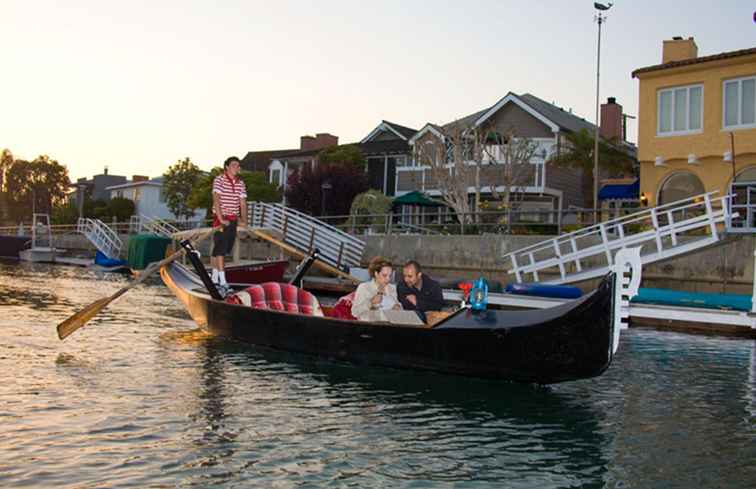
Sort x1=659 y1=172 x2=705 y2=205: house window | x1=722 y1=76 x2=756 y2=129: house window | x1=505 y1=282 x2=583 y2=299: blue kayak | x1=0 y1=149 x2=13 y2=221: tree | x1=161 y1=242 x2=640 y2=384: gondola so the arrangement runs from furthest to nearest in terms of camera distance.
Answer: x1=0 y1=149 x2=13 y2=221: tree → x1=659 y1=172 x2=705 y2=205: house window → x1=722 y1=76 x2=756 y2=129: house window → x1=505 y1=282 x2=583 y2=299: blue kayak → x1=161 y1=242 x2=640 y2=384: gondola

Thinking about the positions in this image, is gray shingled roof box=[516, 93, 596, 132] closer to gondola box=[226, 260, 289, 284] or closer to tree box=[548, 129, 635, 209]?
tree box=[548, 129, 635, 209]

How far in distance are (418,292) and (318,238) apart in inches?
773

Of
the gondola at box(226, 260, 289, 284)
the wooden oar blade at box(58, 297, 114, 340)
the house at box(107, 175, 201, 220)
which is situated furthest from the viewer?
the house at box(107, 175, 201, 220)

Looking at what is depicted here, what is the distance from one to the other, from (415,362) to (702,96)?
1958cm

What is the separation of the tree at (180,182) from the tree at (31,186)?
28394 millimetres

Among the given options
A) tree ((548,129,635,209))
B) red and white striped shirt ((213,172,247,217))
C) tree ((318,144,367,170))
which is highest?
tree ((318,144,367,170))

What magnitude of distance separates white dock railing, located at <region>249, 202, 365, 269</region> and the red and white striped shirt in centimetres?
1540

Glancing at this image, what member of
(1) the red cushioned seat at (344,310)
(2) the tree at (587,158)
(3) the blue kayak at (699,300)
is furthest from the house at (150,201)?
(1) the red cushioned seat at (344,310)

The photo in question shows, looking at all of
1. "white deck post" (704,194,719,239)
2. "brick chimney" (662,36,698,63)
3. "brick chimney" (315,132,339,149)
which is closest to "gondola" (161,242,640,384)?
"white deck post" (704,194,719,239)

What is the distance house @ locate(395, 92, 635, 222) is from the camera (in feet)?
121

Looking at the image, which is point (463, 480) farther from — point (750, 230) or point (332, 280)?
point (332, 280)

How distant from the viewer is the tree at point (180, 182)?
64.2 metres

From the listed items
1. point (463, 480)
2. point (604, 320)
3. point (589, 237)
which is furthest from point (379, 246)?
point (463, 480)

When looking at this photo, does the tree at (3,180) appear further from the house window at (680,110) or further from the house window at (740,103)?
the house window at (740,103)
